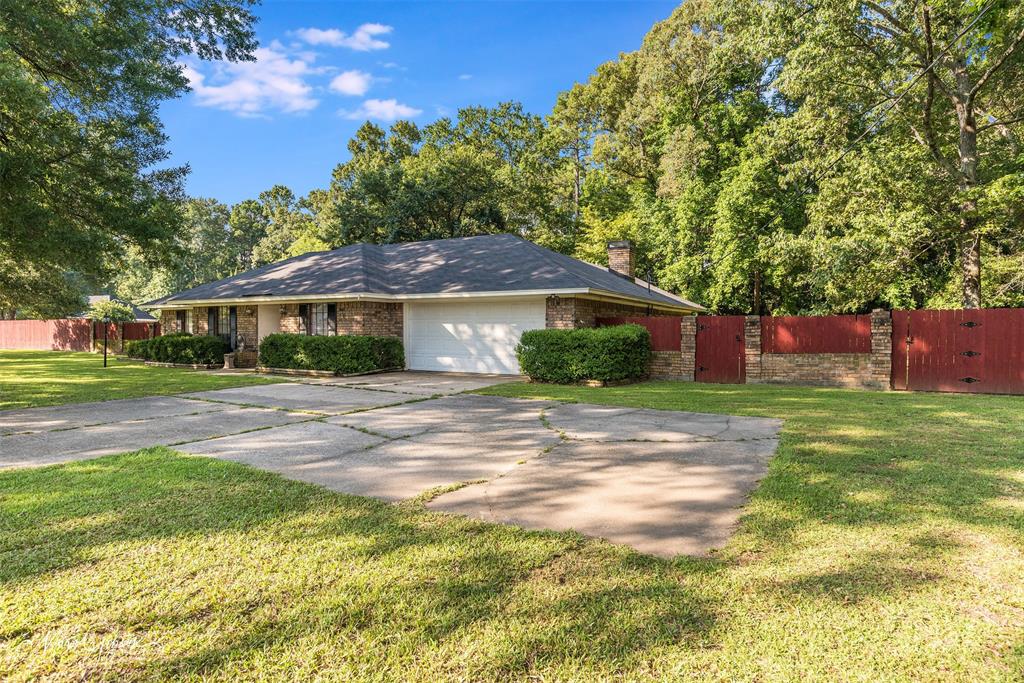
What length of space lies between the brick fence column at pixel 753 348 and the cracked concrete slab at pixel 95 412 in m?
12.1

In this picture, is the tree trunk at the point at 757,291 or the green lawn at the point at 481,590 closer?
the green lawn at the point at 481,590

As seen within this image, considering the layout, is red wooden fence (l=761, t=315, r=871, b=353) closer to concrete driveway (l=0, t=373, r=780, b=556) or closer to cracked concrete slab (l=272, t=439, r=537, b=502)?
concrete driveway (l=0, t=373, r=780, b=556)

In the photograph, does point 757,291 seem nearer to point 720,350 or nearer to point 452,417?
point 720,350

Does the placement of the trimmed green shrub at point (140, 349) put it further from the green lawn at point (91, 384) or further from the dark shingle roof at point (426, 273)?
the green lawn at point (91, 384)

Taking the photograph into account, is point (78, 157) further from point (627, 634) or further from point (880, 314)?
point (880, 314)

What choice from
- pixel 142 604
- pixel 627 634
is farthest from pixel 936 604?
pixel 142 604

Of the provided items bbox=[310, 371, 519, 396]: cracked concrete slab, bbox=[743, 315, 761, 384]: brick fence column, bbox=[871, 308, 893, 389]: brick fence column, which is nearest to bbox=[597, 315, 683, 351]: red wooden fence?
bbox=[743, 315, 761, 384]: brick fence column

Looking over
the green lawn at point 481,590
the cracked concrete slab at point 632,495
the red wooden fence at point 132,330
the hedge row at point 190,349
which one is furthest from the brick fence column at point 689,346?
the red wooden fence at point 132,330

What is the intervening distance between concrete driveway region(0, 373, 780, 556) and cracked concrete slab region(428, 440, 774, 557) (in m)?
0.01

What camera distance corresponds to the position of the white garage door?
15344mm

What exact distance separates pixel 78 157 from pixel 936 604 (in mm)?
15243

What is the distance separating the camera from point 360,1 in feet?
46.9

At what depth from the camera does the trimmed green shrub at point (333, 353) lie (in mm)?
15078

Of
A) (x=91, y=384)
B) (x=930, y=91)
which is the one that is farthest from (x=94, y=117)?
(x=930, y=91)
